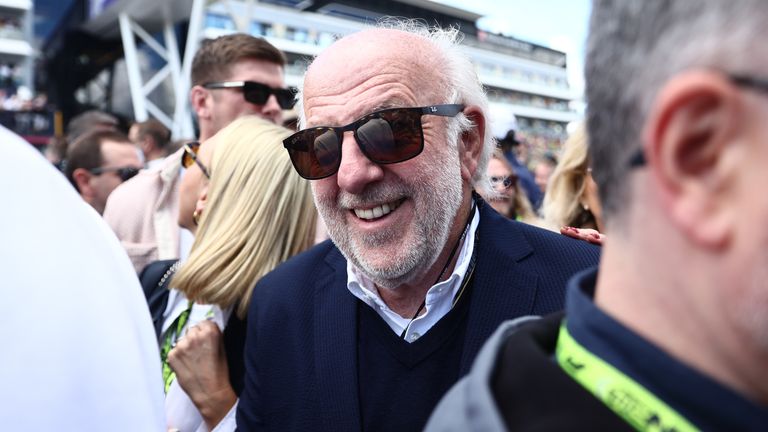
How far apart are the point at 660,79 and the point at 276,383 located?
5.10ft

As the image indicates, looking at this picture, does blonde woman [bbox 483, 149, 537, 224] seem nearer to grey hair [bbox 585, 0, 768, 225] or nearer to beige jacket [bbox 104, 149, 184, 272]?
beige jacket [bbox 104, 149, 184, 272]

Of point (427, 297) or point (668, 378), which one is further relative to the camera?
point (427, 297)

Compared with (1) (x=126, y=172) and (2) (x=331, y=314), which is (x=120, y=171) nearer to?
(1) (x=126, y=172)

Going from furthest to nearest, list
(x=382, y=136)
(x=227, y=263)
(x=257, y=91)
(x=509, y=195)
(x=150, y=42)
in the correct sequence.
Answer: (x=150, y=42), (x=509, y=195), (x=257, y=91), (x=227, y=263), (x=382, y=136)

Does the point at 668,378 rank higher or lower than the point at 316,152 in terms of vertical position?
higher

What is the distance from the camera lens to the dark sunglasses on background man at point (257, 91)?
157 inches

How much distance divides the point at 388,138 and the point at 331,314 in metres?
0.56

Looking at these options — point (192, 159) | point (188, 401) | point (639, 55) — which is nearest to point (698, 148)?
point (639, 55)

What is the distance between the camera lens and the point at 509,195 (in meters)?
4.39

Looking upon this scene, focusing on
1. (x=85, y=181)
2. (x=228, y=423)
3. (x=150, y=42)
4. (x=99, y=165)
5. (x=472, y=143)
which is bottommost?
(x=150, y=42)

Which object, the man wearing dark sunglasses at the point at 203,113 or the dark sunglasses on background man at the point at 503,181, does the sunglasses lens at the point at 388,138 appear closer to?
the dark sunglasses on background man at the point at 503,181

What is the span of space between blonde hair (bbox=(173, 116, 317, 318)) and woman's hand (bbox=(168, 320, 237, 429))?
6.0 inches

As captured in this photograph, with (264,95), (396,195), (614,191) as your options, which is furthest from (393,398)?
(264,95)

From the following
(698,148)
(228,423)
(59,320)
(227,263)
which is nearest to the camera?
(698,148)
